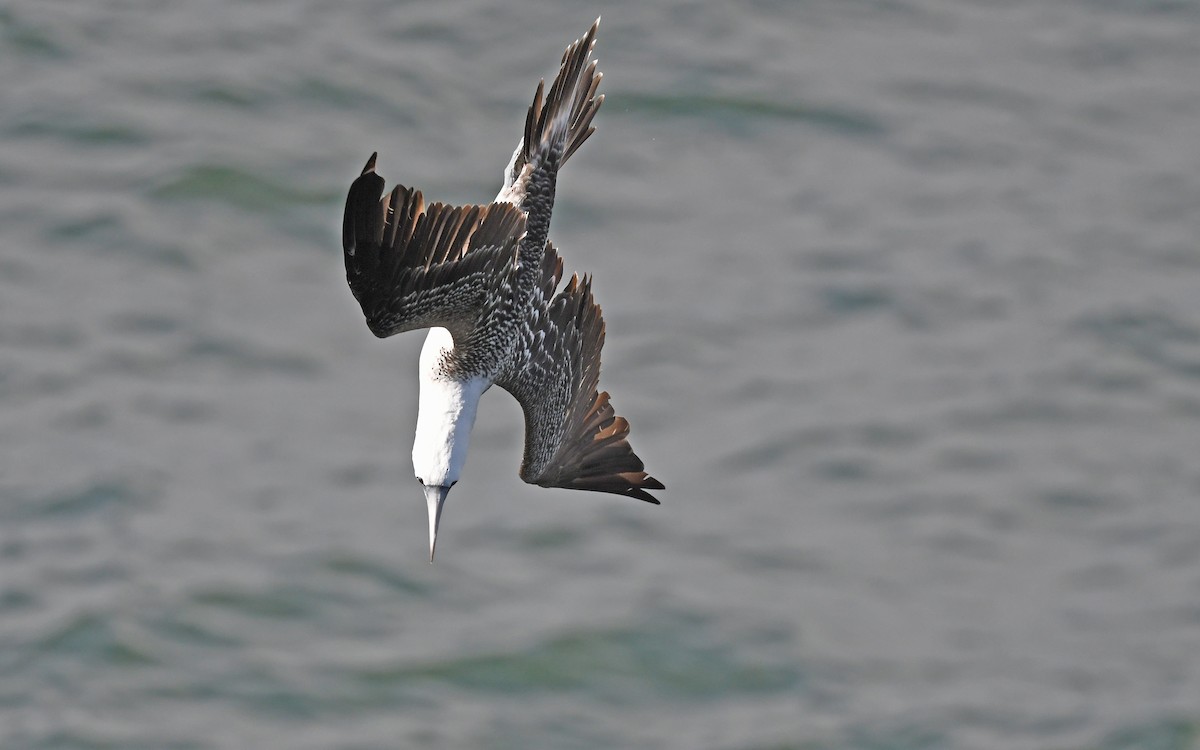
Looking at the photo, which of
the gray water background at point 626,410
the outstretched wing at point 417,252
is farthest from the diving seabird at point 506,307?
the gray water background at point 626,410

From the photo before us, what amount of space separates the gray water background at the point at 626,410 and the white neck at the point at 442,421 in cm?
762

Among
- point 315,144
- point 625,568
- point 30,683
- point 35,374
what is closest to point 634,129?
point 315,144

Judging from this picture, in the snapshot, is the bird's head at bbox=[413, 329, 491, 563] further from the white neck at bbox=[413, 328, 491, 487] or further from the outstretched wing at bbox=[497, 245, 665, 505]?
the outstretched wing at bbox=[497, 245, 665, 505]

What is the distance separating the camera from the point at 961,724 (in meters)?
15.4

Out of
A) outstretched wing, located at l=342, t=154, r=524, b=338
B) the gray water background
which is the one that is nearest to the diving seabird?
outstretched wing, located at l=342, t=154, r=524, b=338

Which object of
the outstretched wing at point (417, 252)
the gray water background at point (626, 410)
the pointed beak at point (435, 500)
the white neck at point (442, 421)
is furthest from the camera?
the gray water background at point (626, 410)

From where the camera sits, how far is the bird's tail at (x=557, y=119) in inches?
337

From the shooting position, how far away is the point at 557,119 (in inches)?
338

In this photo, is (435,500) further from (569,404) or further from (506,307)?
(569,404)

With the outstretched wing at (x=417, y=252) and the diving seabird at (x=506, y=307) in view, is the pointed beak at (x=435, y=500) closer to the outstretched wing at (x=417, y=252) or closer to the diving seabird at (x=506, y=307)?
the diving seabird at (x=506, y=307)

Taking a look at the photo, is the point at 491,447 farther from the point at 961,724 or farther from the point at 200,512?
the point at 961,724

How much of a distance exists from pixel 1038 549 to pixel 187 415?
6949 millimetres

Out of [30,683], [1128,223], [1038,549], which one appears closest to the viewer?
[30,683]

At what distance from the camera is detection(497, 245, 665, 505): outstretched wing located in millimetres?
8906
